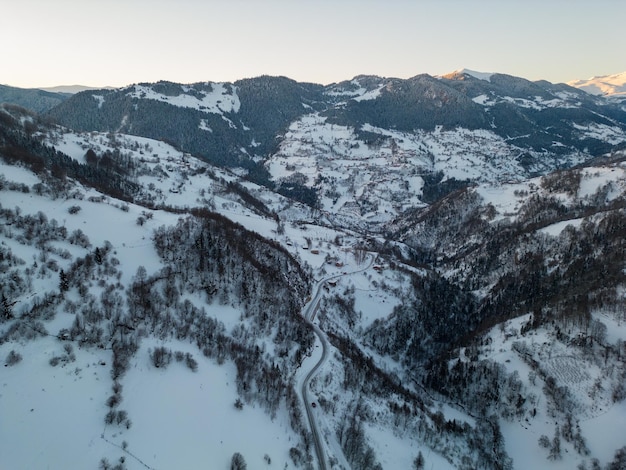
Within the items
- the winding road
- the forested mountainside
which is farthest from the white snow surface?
the winding road

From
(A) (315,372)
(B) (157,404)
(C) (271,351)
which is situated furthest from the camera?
(C) (271,351)

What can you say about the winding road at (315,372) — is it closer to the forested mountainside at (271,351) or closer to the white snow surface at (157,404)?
the forested mountainside at (271,351)

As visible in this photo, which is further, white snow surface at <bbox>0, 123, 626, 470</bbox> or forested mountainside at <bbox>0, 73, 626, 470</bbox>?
forested mountainside at <bbox>0, 73, 626, 470</bbox>

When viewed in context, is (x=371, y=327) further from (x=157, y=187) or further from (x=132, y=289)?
(x=157, y=187)

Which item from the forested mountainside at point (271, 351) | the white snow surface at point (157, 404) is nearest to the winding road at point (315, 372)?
the forested mountainside at point (271, 351)

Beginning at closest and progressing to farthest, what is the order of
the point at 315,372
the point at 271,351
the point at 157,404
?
1. the point at 157,404
2. the point at 315,372
3. the point at 271,351

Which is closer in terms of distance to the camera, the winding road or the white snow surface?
the white snow surface

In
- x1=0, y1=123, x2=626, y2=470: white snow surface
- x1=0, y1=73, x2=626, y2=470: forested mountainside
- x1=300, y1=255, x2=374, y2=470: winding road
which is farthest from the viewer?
x1=300, y1=255, x2=374, y2=470: winding road

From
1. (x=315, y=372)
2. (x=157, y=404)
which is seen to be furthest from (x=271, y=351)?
(x=157, y=404)

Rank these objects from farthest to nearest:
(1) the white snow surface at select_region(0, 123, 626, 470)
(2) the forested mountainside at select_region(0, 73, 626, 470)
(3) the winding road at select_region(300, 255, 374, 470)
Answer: (3) the winding road at select_region(300, 255, 374, 470), (2) the forested mountainside at select_region(0, 73, 626, 470), (1) the white snow surface at select_region(0, 123, 626, 470)

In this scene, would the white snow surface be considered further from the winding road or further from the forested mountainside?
the winding road

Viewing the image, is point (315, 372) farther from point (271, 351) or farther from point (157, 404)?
point (157, 404)

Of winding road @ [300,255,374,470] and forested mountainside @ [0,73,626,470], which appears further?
winding road @ [300,255,374,470]
